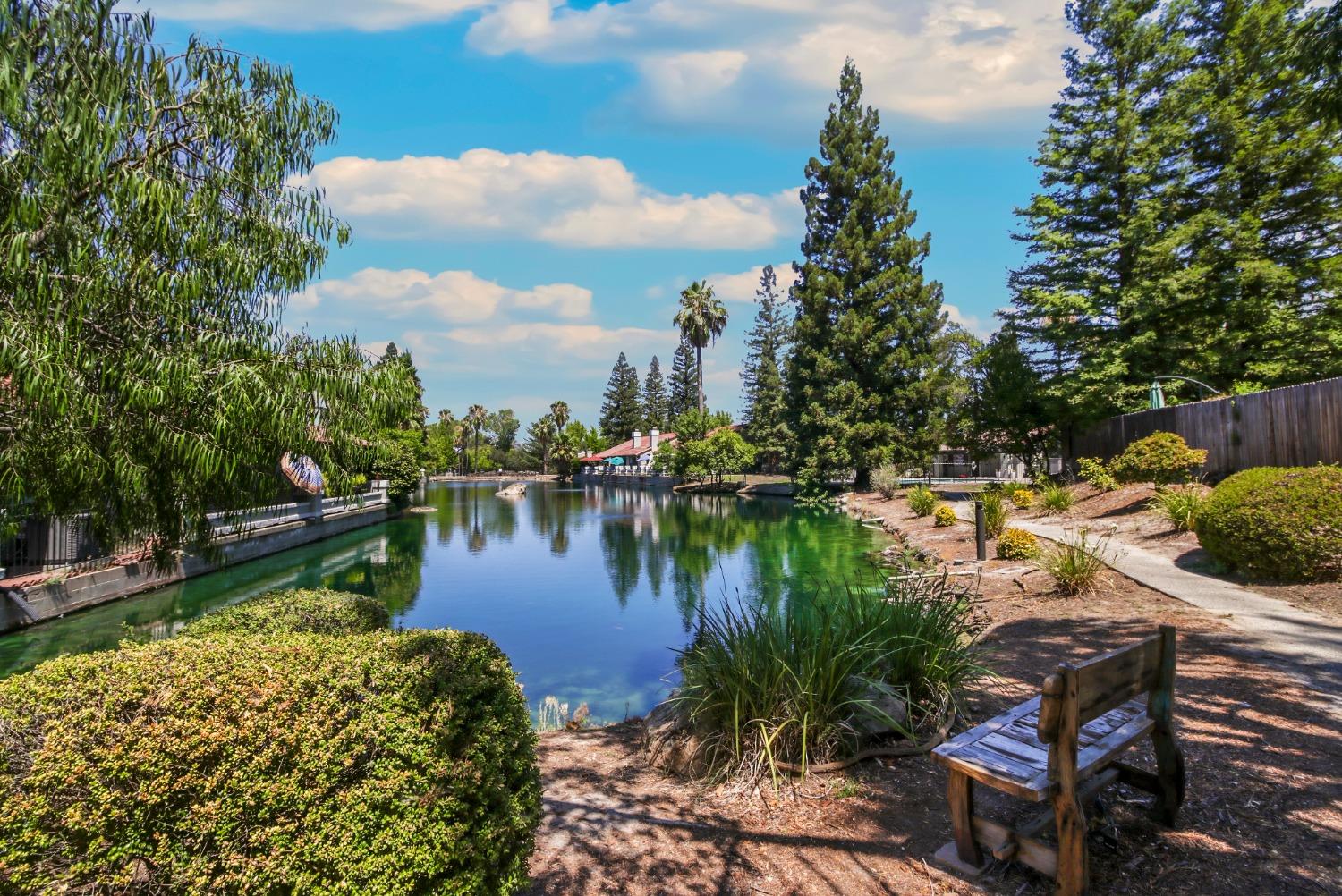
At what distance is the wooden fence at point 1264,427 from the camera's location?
1202 centimetres

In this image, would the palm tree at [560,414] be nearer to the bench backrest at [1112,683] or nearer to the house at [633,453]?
the house at [633,453]

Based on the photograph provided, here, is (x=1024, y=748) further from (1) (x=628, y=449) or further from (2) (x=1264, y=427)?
(1) (x=628, y=449)

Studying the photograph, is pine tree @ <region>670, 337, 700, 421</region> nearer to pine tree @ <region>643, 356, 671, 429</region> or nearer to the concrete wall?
pine tree @ <region>643, 356, 671, 429</region>

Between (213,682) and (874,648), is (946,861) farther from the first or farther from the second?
(213,682)

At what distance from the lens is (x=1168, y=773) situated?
119 inches

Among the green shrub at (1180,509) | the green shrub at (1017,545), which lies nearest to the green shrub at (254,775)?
the green shrub at (1017,545)

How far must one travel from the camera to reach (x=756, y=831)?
11.2ft

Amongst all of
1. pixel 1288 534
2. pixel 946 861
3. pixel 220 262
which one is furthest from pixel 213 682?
pixel 1288 534

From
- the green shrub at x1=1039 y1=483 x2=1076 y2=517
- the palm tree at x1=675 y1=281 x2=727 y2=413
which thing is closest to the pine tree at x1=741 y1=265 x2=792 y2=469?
the palm tree at x1=675 y1=281 x2=727 y2=413

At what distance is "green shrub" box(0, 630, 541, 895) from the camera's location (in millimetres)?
2236

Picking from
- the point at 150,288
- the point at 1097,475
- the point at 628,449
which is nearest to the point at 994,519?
the point at 1097,475

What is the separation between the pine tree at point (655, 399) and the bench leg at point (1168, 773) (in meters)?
82.4

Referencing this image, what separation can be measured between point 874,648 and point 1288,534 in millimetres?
6289

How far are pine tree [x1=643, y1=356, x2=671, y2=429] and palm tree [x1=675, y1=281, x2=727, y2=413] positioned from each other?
20.3m
